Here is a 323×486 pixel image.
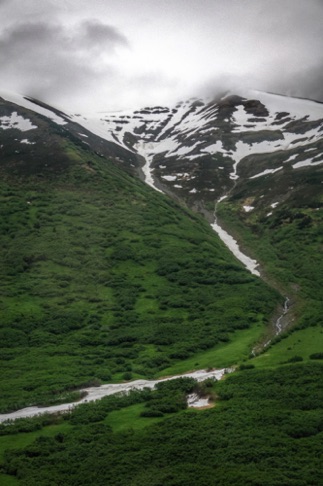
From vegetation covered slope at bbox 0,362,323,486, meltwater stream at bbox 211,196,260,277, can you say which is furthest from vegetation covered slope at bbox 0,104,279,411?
vegetation covered slope at bbox 0,362,323,486

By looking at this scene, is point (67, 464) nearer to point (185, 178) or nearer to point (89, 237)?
point (89, 237)

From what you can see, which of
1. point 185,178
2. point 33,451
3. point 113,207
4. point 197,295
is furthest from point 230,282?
point 185,178

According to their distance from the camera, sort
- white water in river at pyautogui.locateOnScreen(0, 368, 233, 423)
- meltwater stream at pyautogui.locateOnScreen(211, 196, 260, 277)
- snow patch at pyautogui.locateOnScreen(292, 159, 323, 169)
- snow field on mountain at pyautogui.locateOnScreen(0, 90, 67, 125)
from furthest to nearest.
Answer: snow field on mountain at pyautogui.locateOnScreen(0, 90, 67, 125), snow patch at pyautogui.locateOnScreen(292, 159, 323, 169), meltwater stream at pyautogui.locateOnScreen(211, 196, 260, 277), white water in river at pyautogui.locateOnScreen(0, 368, 233, 423)

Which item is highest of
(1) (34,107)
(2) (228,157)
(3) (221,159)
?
(1) (34,107)

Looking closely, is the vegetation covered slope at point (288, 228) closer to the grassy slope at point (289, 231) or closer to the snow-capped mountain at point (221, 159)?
the grassy slope at point (289, 231)

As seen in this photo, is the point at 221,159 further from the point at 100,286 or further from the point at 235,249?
the point at 100,286

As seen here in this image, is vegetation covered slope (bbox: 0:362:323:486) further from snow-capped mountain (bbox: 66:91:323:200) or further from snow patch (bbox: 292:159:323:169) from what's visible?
snow patch (bbox: 292:159:323:169)

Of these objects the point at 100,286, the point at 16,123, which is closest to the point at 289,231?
the point at 100,286
